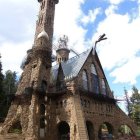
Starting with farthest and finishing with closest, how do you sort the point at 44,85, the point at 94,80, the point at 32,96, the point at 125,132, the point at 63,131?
1. the point at 125,132
2. the point at 94,80
3. the point at 63,131
4. the point at 44,85
5. the point at 32,96

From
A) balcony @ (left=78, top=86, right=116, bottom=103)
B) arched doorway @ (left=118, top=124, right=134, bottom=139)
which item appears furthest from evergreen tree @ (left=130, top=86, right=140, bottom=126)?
balcony @ (left=78, top=86, right=116, bottom=103)

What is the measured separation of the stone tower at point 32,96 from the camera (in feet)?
93.1

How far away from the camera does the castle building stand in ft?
93.4

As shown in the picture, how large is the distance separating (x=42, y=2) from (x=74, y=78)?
1786 cm

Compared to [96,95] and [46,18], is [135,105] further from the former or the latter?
[46,18]

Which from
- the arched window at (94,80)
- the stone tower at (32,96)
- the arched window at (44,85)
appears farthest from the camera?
the arched window at (94,80)

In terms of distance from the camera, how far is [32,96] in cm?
2978

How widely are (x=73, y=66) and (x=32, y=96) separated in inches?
329

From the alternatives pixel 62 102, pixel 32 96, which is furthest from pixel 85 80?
pixel 32 96

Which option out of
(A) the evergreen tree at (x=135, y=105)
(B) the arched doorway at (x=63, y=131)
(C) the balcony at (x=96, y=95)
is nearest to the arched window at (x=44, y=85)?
(C) the balcony at (x=96, y=95)

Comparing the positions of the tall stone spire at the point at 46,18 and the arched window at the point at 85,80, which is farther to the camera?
the tall stone spire at the point at 46,18

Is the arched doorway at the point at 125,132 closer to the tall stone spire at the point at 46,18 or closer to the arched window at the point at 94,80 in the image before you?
the arched window at the point at 94,80

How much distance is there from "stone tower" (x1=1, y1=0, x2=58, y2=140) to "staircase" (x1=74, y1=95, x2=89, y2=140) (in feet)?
14.8

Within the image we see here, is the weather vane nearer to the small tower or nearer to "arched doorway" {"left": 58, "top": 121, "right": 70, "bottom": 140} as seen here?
the small tower
